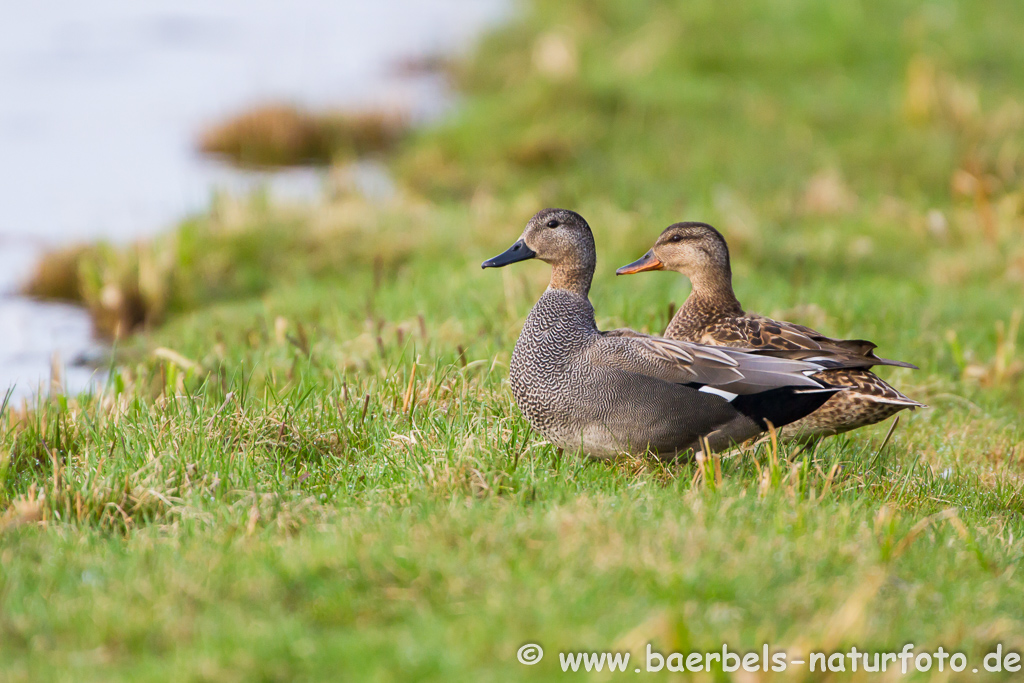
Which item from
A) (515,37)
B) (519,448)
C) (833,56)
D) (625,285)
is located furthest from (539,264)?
(515,37)

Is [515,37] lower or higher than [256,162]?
higher

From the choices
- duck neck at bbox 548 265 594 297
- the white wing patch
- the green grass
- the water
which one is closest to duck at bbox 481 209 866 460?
the white wing patch

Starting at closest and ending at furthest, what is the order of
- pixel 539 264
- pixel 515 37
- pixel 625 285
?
pixel 625 285, pixel 539 264, pixel 515 37

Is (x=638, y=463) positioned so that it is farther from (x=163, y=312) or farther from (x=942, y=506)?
(x=163, y=312)

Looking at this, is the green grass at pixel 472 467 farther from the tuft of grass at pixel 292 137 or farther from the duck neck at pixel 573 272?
the tuft of grass at pixel 292 137

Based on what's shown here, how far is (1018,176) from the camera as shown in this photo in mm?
10578

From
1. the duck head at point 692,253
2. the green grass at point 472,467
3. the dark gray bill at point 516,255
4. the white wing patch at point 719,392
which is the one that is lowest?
the green grass at point 472,467

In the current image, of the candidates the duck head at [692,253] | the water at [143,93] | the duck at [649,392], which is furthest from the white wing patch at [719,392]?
the water at [143,93]

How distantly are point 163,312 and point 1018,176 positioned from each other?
7505 millimetres

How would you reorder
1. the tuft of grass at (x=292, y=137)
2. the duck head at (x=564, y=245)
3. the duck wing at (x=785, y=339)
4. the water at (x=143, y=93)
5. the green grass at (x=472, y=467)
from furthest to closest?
1. the tuft of grass at (x=292, y=137)
2. the water at (x=143, y=93)
3. the duck wing at (x=785, y=339)
4. the duck head at (x=564, y=245)
5. the green grass at (x=472, y=467)

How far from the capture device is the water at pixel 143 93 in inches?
368

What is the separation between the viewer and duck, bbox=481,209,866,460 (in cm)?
425

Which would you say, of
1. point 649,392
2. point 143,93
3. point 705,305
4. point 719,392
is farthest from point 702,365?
point 143,93

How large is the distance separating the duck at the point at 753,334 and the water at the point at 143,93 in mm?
3610
